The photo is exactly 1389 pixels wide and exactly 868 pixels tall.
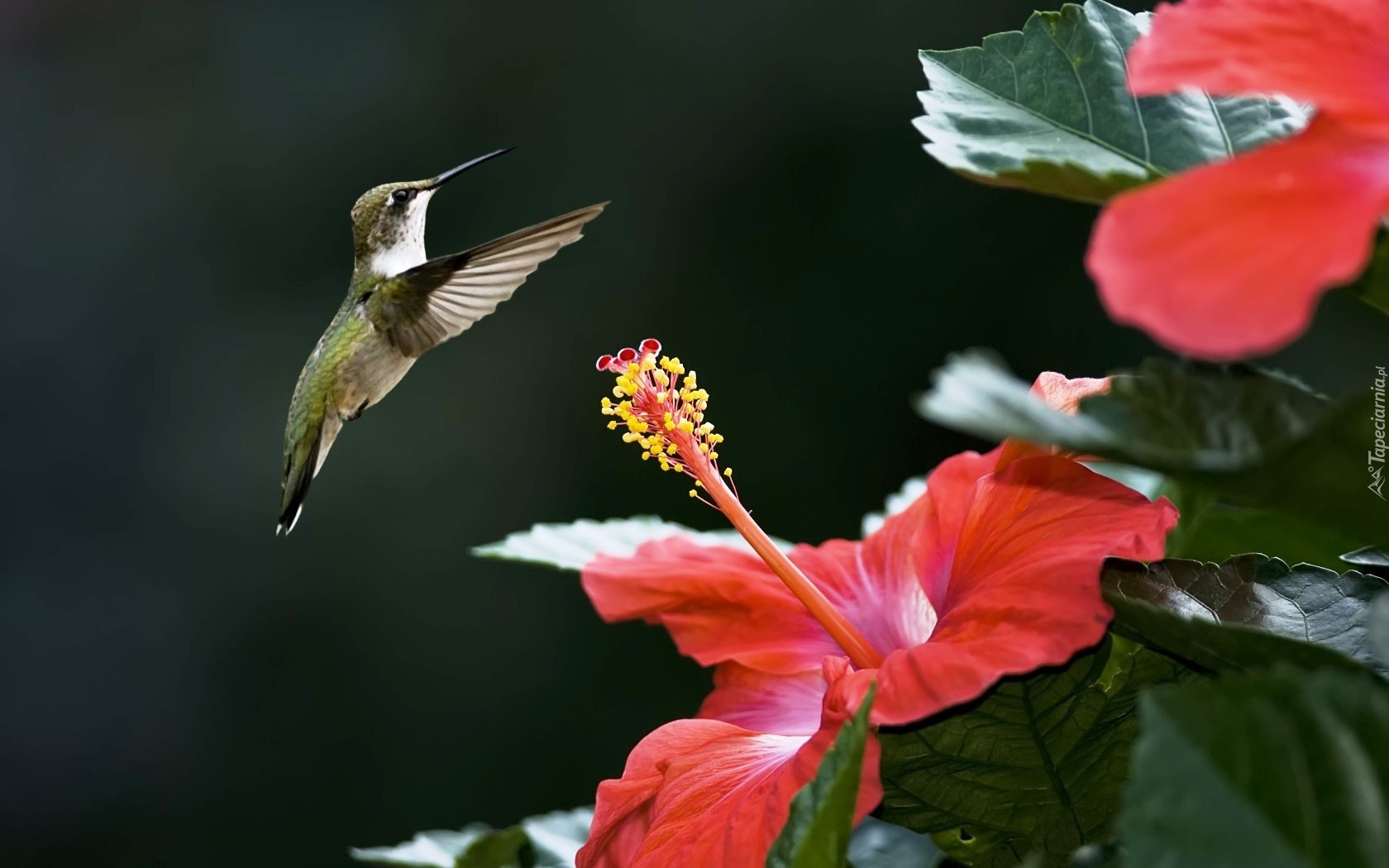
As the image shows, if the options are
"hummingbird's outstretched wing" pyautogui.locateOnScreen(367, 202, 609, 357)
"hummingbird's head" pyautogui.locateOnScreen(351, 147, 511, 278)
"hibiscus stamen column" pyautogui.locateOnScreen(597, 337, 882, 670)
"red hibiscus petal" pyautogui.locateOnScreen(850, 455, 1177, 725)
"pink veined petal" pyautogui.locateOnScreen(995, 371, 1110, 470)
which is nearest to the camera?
"red hibiscus petal" pyautogui.locateOnScreen(850, 455, 1177, 725)

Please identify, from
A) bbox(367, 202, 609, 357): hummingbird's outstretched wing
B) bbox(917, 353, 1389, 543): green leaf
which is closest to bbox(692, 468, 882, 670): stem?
bbox(917, 353, 1389, 543): green leaf

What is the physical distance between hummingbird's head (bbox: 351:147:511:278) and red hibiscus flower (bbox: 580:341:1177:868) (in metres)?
0.66

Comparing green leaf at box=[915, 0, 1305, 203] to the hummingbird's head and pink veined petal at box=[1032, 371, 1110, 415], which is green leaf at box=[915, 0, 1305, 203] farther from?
the hummingbird's head

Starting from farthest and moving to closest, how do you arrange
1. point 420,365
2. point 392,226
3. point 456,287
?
1. point 420,365
2. point 392,226
3. point 456,287

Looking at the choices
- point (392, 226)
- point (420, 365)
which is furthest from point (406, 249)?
point (420, 365)

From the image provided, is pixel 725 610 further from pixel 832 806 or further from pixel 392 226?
pixel 392 226

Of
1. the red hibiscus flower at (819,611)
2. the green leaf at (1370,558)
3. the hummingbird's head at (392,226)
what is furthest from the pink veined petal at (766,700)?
the hummingbird's head at (392,226)

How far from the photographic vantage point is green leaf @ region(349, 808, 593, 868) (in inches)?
27.7

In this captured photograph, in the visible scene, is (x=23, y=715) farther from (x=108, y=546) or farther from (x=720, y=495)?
(x=720, y=495)

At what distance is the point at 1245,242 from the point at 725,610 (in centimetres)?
39

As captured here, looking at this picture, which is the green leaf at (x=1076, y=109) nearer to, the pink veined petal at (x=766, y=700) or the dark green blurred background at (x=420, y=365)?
the pink veined petal at (x=766, y=700)

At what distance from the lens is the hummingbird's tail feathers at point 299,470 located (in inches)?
56.5

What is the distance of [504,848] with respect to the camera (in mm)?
708

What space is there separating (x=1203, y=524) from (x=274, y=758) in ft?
10.0
